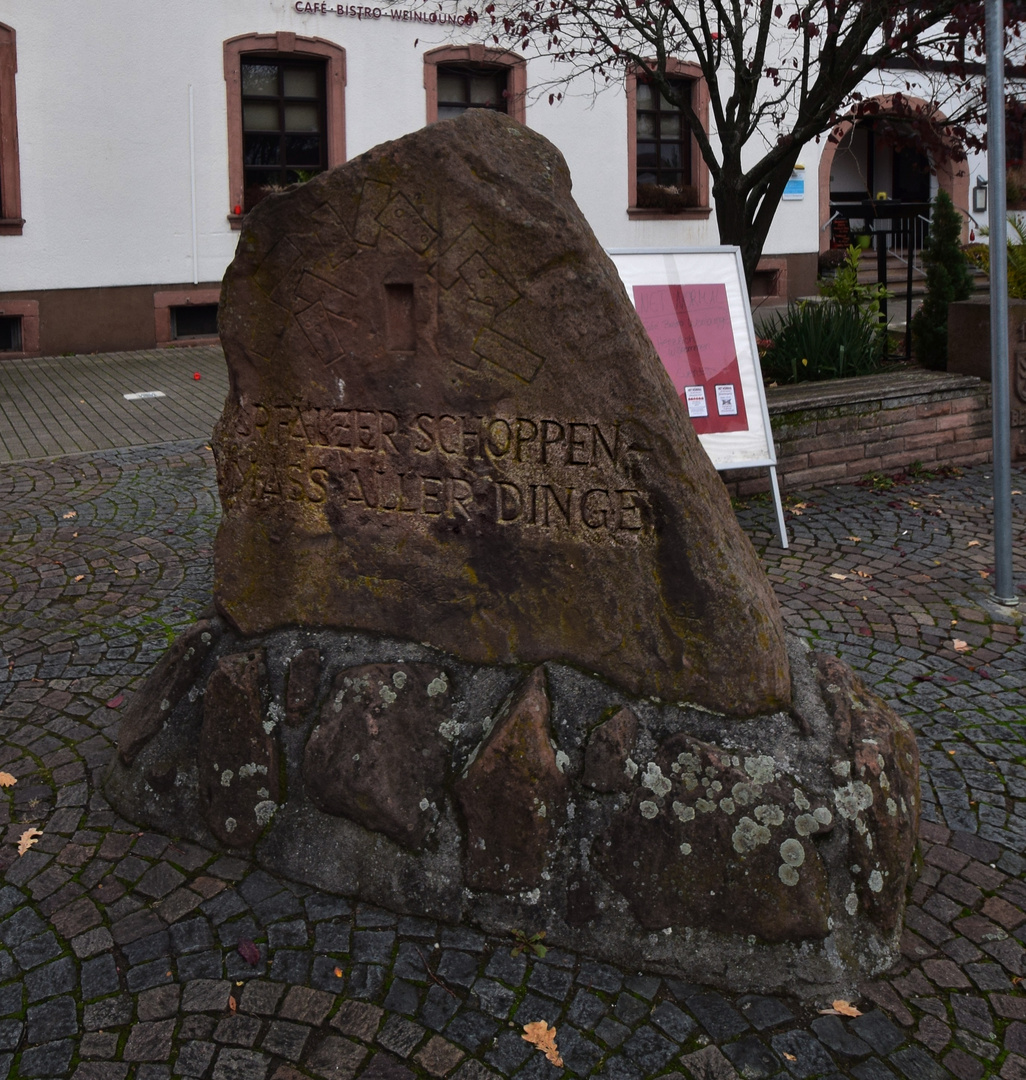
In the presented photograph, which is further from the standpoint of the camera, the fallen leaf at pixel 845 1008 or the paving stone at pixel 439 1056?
the fallen leaf at pixel 845 1008

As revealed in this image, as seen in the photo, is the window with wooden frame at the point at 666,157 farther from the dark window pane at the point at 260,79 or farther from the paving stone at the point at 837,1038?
the paving stone at the point at 837,1038

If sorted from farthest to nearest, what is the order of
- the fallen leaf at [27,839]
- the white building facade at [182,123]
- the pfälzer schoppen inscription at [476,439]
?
the white building facade at [182,123], the fallen leaf at [27,839], the pfälzer schoppen inscription at [476,439]

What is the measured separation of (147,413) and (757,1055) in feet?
29.2

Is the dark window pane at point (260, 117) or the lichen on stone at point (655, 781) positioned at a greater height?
the dark window pane at point (260, 117)

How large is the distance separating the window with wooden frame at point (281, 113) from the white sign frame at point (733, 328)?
8.90 metres

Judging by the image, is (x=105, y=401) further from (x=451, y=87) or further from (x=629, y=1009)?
(x=629, y=1009)

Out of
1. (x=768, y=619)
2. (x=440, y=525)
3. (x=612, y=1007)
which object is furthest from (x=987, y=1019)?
(x=440, y=525)

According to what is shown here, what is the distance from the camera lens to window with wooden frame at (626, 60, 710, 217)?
55.2ft

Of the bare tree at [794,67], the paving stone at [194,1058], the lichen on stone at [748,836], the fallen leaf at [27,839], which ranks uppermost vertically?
the bare tree at [794,67]

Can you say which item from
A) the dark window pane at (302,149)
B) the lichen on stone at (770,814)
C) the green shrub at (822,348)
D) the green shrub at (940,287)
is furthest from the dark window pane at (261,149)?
the lichen on stone at (770,814)

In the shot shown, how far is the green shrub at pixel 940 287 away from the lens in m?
9.62

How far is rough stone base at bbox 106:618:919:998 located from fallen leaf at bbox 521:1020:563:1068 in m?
0.32

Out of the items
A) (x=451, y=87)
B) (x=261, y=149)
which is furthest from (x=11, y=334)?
(x=451, y=87)

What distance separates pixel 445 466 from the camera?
3.44 meters
